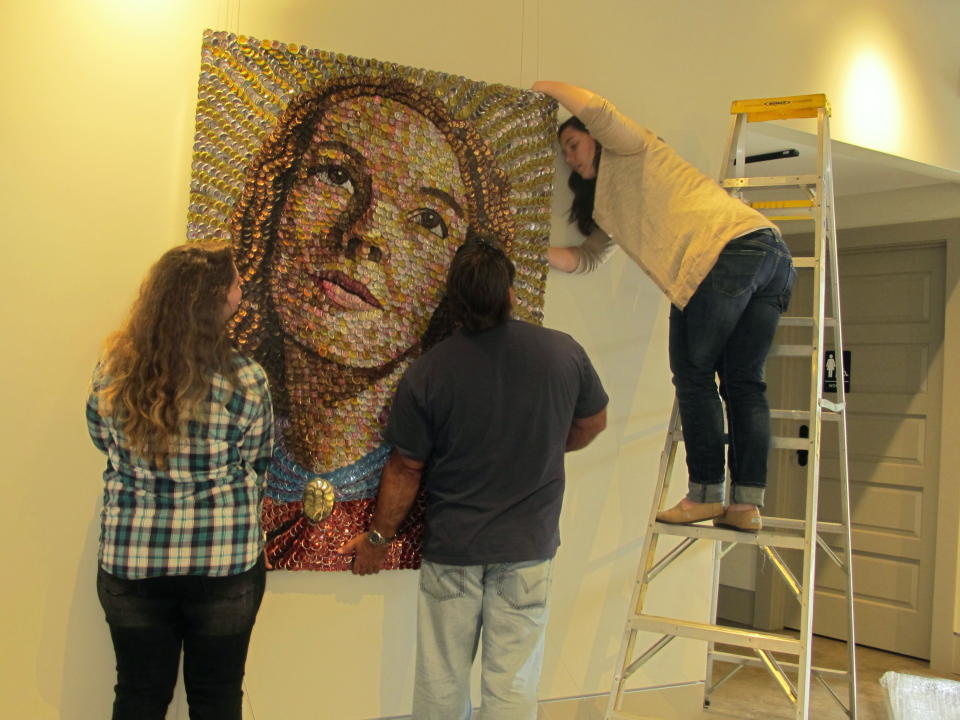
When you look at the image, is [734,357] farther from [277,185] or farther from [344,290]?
[277,185]

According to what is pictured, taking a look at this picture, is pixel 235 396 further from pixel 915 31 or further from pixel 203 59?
pixel 915 31

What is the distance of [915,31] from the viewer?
3383 millimetres

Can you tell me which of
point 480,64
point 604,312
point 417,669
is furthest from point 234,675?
point 480,64

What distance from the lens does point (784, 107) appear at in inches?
97.7

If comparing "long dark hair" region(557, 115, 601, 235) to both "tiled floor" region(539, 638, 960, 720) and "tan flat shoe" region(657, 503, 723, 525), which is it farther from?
"tiled floor" region(539, 638, 960, 720)

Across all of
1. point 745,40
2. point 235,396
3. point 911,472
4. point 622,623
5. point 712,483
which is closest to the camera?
point 235,396

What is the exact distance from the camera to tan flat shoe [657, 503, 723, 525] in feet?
7.16

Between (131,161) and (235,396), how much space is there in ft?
2.60

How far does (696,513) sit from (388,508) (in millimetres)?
836

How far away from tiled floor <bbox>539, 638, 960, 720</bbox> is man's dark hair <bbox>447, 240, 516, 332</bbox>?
130cm

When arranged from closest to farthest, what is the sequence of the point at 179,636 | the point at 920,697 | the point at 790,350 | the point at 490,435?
the point at 179,636
the point at 490,435
the point at 790,350
the point at 920,697

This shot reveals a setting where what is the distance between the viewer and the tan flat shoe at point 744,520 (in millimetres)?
2125

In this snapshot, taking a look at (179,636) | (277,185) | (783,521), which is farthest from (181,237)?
(783,521)

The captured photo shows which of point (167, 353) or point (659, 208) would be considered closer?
point (167, 353)
